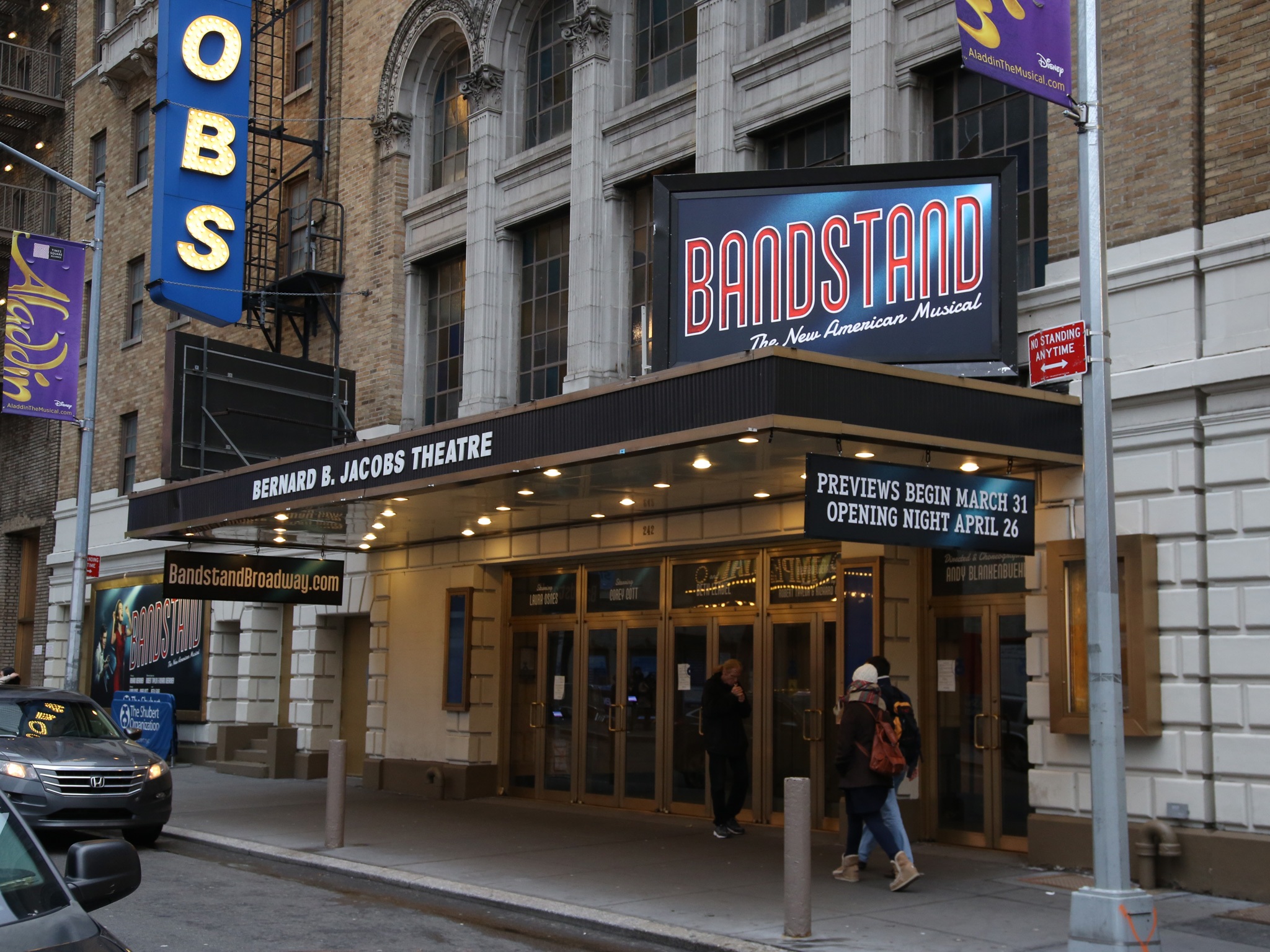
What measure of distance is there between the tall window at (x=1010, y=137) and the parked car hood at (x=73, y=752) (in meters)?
9.98

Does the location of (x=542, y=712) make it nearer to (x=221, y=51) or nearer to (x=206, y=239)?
(x=206, y=239)

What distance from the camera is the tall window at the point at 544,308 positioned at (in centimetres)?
1872

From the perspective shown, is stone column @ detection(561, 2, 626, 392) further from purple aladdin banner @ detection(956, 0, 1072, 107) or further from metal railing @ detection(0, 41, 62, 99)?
metal railing @ detection(0, 41, 62, 99)

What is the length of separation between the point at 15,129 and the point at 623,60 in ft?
67.6

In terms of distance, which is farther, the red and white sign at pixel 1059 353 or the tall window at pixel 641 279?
the tall window at pixel 641 279

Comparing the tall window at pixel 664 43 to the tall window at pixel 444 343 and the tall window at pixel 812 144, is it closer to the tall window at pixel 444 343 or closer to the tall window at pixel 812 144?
the tall window at pixel 812 144

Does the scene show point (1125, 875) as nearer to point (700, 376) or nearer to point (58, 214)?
point (700, 376)

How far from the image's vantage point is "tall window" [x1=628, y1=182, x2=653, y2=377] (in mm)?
17312

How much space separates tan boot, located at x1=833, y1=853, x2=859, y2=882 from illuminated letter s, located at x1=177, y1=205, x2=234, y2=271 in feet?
47.7

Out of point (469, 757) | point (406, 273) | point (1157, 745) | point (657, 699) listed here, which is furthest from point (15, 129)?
point (1157, 745)

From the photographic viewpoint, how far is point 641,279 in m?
17.5

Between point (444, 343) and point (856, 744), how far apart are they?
11.5m

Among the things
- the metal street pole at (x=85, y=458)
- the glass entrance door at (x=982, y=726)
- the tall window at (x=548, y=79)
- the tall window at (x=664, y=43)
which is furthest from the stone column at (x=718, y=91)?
the metal street pole at (x=85, y=458)

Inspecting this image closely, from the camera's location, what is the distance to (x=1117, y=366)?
1195 centimetres
